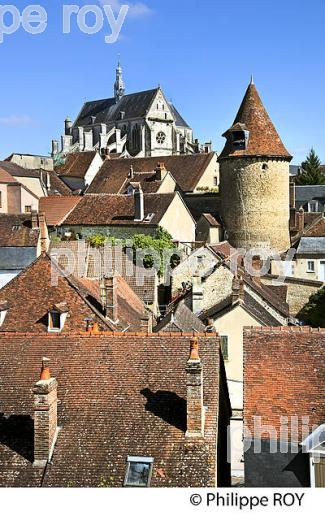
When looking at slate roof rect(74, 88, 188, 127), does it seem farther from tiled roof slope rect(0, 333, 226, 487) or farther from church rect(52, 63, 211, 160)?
tiled roof slope rect(0, 333, 226, 487)

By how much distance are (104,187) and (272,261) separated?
16.4 m

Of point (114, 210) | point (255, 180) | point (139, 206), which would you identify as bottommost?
point (114, 210)

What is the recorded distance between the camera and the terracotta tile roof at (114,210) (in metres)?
38.8

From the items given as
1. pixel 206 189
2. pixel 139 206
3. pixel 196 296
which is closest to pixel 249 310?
pixel 196 296

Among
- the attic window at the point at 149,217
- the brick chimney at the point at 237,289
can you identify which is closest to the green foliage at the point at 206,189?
the attic window at the point at 149,217

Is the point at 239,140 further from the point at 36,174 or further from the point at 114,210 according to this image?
the point at 36,174

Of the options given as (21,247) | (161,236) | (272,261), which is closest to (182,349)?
(21,247)

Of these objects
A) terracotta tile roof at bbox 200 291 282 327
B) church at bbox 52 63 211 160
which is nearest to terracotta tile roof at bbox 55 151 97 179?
church at bbox 52 63 211 160

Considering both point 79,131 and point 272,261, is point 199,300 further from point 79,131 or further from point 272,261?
point 79,131

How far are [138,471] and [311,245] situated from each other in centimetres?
3132

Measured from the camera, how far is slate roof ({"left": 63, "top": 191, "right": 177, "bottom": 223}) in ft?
127

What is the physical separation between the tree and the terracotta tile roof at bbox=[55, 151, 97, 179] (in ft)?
72.5

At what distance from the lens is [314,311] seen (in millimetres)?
34625
